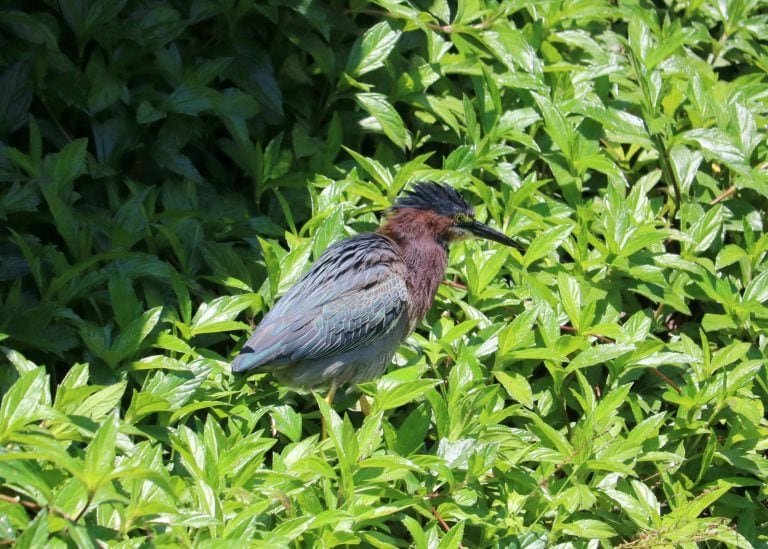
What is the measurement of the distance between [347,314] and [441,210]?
2.72ft

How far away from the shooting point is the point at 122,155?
17.7 feet

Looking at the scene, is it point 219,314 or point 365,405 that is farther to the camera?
point 365,405

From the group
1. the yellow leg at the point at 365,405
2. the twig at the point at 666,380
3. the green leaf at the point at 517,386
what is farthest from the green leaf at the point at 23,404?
the twig at the point at 666,380

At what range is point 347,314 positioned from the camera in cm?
466

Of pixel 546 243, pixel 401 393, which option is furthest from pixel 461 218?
pixel 401 393

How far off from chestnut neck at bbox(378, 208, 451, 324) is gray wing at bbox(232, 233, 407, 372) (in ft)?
0.44

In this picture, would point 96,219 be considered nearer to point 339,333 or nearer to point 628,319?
point 339,333

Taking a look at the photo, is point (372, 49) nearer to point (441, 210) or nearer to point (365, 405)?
point (441, 210)

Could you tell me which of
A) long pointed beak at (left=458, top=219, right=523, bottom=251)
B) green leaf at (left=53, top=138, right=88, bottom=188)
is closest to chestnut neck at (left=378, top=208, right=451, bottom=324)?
long pointed beak at (left=458, top=219, right=523, bottom=251)

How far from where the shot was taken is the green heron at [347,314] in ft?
14.8

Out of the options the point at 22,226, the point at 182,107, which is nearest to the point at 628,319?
the point at 182,107

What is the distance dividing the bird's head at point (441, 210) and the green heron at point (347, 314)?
140 millimetres

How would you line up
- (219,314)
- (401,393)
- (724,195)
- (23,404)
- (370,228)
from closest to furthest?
(23,404) < (401,393) < (219,314) < (370,228) < (724,195)

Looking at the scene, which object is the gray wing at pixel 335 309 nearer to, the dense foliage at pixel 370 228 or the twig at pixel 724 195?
the dense foliage at pixel 370 228
